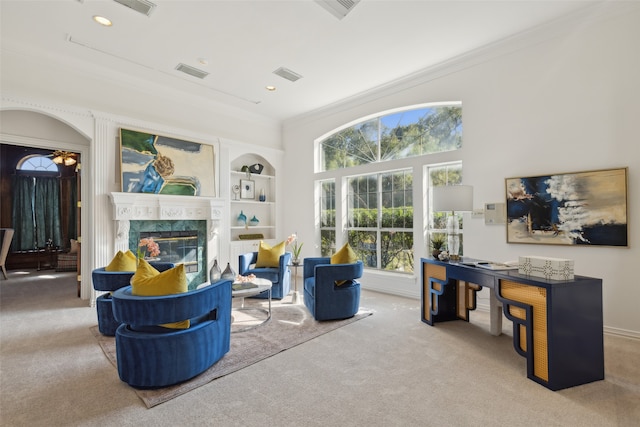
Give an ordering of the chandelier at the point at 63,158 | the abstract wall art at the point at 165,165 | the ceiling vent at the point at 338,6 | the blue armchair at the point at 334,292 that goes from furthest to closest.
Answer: the chandelier at the point at 63,158 → the abstract wall art at the point at 165,165 → the blue armchair at the point at 334,292 → the ceiling vent at the point at 338,6

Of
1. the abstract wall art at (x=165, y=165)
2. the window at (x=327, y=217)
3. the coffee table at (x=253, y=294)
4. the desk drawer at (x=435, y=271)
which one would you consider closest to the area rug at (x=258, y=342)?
the coffee table at (x=253, y=294)

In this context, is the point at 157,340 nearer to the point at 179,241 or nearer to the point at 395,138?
the point at 179,241

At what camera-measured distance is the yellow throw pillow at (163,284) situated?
2531mm

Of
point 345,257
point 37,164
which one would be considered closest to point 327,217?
point 345,257

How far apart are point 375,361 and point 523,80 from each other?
393 cm

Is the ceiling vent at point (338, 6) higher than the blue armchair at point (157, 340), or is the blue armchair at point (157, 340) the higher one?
the ceiling vent at point (338, 6)

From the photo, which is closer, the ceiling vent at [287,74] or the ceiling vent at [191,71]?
the ceiling vent at [191,71]

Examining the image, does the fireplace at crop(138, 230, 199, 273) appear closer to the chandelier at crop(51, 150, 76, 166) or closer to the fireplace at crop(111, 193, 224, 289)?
the fireplace at crop(111, 193, 224, 289)

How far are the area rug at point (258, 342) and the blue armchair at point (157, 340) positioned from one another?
0.34 feet

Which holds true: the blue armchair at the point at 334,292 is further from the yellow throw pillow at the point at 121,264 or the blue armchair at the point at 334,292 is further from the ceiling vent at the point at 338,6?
the ceiling vent at the point at 338,6

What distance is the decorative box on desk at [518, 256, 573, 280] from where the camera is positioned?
8.30 feet

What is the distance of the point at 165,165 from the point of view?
5.46 metres

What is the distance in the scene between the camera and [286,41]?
161 inches

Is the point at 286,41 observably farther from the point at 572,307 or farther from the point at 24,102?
the point at 572,307
